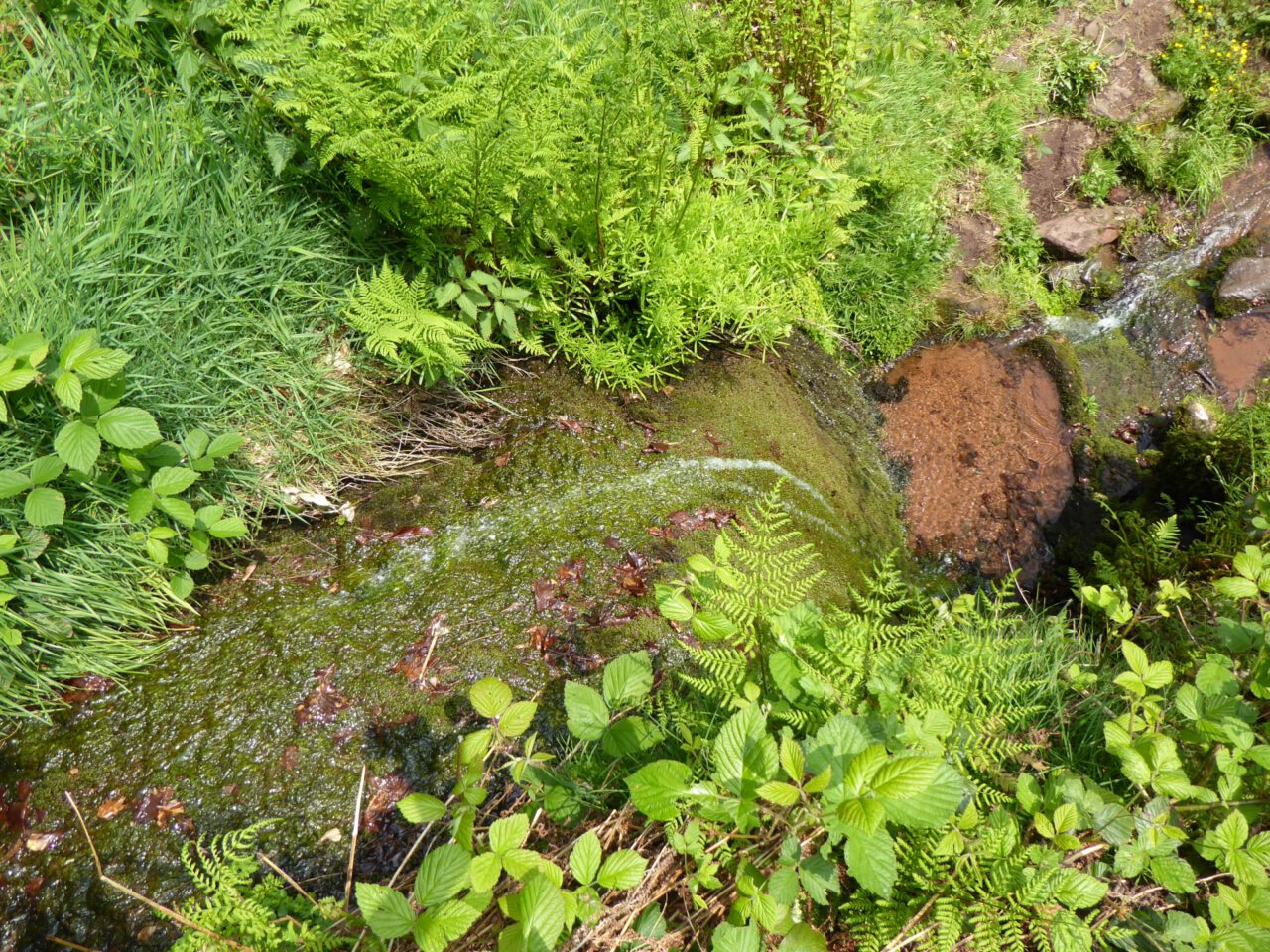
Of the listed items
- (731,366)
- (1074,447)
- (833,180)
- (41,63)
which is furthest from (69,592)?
(1074,447)

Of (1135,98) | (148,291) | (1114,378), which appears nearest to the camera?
(148,291)

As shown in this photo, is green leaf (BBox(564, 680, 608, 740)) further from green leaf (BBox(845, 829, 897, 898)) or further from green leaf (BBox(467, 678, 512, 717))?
green leaf (BBox(845, 829, 897, 898))

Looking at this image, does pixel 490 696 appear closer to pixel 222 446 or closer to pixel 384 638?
pixel 384 638

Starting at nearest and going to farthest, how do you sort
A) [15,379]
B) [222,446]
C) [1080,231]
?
[15,379] → [222,446] → [1080,231]

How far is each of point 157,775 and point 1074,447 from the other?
4969 millimetres

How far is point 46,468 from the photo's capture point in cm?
204

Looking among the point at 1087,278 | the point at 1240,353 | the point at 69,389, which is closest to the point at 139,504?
the point at 69,389

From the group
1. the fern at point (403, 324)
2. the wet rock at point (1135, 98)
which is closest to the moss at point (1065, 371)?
the wet rock at point (1135, 98)

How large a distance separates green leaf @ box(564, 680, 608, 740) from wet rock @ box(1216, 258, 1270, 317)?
238 inches

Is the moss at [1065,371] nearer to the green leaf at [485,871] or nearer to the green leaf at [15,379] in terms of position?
the green leaf at [485,871]

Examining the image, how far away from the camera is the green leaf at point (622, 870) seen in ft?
4.00

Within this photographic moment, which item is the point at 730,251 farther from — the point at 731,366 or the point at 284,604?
the point at 284,604

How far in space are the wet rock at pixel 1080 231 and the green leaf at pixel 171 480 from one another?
5.82 metres

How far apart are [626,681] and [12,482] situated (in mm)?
1867
